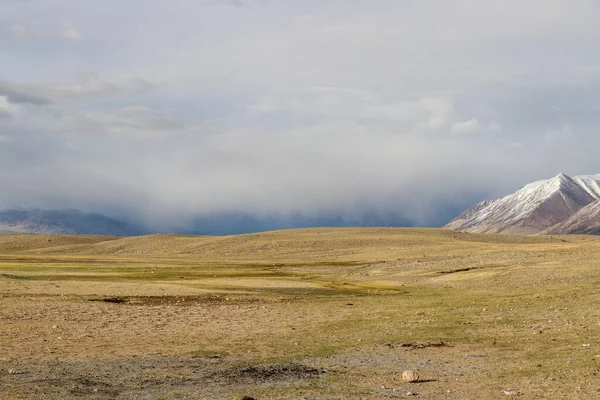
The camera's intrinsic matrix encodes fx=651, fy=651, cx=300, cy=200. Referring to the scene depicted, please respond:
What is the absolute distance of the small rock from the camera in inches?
739

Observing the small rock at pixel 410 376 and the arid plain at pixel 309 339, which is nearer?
the arid plain at pixel 309 339

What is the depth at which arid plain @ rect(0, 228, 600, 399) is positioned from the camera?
17.9 meters

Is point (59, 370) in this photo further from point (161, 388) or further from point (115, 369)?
point (161, 388)

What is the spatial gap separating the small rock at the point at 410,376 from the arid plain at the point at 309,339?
0.87 feet

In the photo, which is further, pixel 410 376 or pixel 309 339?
pixel 309 339

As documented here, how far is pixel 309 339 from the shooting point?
27297mm

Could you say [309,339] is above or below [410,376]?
below

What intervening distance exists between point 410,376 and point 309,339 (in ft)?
29.4

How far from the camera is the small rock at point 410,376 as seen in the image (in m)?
18.8

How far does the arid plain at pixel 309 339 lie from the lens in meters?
17.9

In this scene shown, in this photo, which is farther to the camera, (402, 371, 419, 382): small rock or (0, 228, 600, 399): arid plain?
(402, 371, 419, 382): small rock

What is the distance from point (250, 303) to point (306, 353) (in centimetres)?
1780

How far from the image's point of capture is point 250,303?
41281mm

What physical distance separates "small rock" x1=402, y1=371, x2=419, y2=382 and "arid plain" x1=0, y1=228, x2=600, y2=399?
0.26 metres
